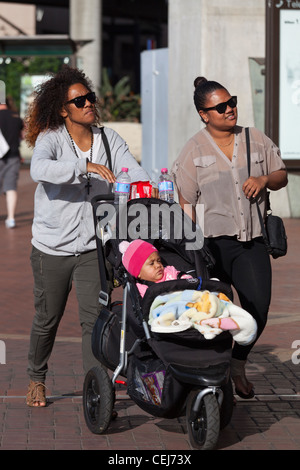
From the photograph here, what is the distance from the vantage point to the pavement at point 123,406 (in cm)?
540

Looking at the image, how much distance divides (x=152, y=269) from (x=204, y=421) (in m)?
0.83

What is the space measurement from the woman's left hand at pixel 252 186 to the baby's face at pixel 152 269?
0.76 m

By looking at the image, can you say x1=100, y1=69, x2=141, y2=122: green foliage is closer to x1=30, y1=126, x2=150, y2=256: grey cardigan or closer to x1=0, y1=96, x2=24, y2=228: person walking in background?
x1=0, y1=96, x2=24, y2=228: person walking in background

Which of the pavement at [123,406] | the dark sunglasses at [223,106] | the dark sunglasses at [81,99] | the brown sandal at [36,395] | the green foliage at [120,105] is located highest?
the green foliage at [120,105]

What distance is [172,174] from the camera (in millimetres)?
6199

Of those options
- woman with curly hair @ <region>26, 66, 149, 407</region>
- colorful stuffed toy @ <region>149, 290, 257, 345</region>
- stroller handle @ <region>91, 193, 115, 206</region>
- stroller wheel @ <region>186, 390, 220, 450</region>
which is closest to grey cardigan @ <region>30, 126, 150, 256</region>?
woman with curly hair @ <region>26, 66, 149, 407</region>

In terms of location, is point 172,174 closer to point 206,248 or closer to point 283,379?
point 206,248

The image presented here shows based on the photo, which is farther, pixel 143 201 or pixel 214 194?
pixel 214 194

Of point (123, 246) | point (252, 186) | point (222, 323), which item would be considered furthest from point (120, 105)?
point (222, 323)

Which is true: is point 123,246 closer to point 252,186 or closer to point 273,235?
point 252,186

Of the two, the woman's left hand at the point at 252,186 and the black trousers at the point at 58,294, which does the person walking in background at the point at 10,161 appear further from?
the woman's left hand at the point at 252,186

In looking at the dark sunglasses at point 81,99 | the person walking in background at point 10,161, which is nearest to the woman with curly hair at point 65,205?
the dark sunglasses at point 81,99
